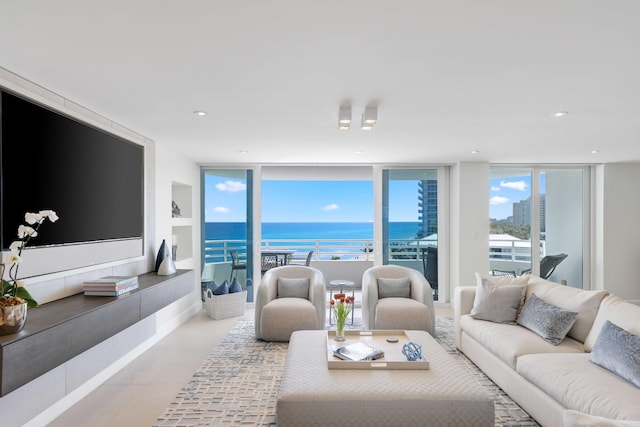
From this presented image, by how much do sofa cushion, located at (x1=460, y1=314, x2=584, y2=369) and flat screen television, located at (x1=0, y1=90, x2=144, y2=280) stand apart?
346 cm

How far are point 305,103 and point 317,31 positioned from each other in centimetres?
121

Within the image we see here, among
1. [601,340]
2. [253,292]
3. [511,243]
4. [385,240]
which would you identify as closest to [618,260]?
[511,243]

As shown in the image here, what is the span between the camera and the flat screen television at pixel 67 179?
2537 mm

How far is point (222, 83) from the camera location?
8.93 feet

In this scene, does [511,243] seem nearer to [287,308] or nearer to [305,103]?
[287,308]

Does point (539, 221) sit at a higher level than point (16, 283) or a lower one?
higher

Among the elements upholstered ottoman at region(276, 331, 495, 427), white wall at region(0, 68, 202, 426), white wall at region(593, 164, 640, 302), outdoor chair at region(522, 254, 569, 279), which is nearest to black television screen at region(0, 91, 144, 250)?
white wall at region(0, 68, 202, 426)

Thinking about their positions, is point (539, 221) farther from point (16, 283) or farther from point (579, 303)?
point (16, 283)

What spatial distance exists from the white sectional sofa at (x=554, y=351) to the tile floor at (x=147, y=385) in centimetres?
264

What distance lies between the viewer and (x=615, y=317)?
2826 millimetres

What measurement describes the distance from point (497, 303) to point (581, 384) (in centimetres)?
145

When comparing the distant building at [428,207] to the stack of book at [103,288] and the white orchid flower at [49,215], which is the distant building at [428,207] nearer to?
the stack of book at [103,288]

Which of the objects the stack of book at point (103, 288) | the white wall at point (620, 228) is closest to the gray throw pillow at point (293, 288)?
the stack of book at point (103, 288)

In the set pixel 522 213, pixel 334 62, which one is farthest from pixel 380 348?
pixel 522 213
